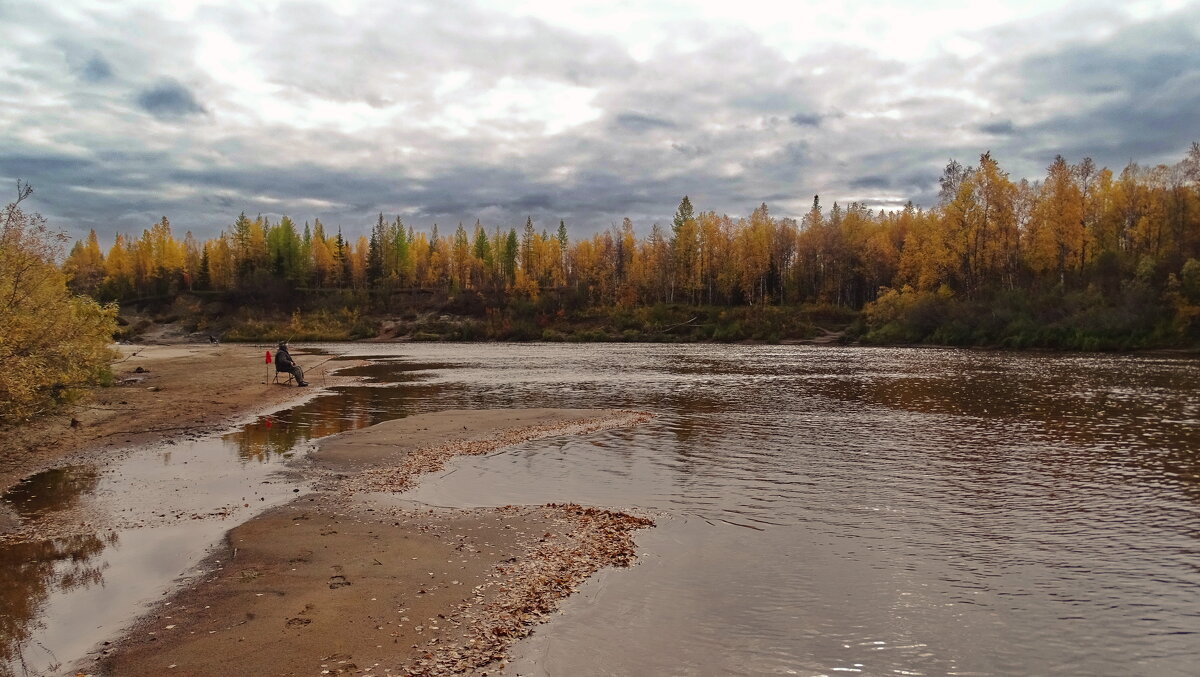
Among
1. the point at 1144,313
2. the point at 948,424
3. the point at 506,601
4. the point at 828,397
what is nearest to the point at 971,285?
the point at 1144,313

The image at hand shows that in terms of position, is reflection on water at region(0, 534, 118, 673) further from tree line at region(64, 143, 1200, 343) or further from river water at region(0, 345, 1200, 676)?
tree line at region(64, 143, 1200, 343)

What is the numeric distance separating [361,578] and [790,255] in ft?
411

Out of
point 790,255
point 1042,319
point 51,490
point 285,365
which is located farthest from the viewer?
point 790,255

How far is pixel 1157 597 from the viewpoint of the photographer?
10719mm

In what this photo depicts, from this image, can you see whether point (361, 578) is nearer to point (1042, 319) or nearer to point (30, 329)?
point (30, 329)

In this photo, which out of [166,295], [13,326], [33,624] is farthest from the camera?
[166,295]

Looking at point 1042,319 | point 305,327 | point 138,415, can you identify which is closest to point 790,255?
point 1042,319

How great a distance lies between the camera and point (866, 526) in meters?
14.5

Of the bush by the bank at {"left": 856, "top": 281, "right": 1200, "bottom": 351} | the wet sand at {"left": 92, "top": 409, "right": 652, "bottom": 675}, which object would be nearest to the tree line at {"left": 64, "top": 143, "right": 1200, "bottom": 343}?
the bush by the bank at {"left": 856, "top": 281, "right": 1200, "bottom": 351}

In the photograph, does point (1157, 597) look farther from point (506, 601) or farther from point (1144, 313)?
point (1144, 313)

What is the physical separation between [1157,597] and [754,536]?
6.59m

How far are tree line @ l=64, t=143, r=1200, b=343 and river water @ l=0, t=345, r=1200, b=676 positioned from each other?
2472cm

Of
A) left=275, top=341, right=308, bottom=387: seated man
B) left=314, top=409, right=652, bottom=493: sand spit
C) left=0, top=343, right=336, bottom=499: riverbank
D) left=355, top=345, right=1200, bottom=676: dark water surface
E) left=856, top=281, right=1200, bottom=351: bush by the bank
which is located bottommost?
left=355, top=345, right=1200, bottom=676: dark water surface

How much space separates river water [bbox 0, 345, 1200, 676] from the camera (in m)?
9.12
